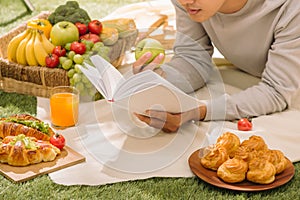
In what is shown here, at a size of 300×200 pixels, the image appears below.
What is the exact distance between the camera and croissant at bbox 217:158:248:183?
1989mm

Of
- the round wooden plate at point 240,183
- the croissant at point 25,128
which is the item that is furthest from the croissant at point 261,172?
the croissant at point 25,128

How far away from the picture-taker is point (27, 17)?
13.0ft

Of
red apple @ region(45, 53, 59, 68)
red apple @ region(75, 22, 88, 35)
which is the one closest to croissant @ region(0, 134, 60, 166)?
red apple @ region(45, 53, 59, 68)

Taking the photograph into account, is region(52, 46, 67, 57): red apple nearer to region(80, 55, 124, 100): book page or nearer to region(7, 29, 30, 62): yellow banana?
region(7, 29, 30, 62): yellow banana

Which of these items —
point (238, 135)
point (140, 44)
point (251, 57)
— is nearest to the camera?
point (238, 135)

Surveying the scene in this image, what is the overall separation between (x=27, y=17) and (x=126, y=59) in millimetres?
1449

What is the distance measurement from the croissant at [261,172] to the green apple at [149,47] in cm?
67

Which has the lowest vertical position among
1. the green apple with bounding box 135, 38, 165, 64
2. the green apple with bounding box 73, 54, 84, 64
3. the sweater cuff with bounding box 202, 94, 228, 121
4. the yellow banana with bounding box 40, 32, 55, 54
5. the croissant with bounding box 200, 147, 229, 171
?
the sweater cuff with bounding box 202, 94, 228, 121

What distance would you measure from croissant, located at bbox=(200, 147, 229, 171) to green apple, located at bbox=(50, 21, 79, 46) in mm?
1029

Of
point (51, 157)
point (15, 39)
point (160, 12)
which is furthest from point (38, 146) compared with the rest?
point (160, 12)

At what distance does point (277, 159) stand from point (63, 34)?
1.21 meters

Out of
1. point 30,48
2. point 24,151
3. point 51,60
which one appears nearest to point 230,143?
point 24,151

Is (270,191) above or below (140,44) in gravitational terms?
below

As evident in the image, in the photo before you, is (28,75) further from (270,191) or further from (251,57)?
(270,191)
